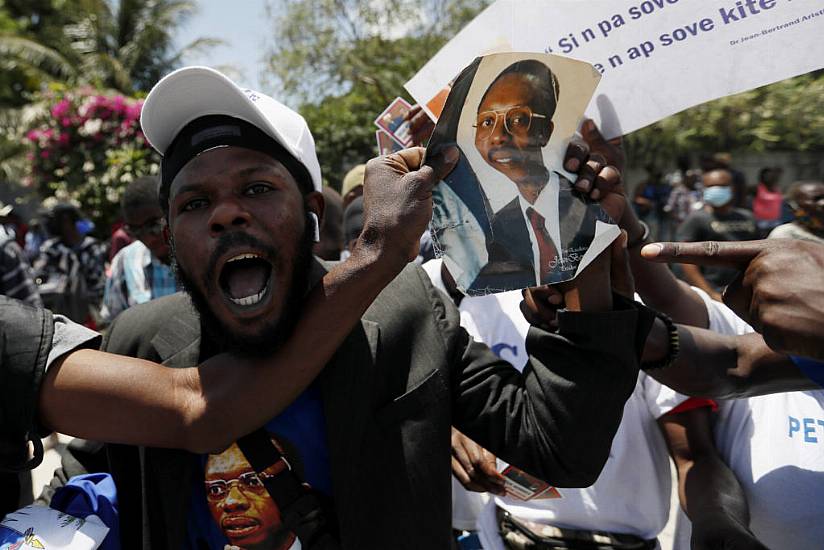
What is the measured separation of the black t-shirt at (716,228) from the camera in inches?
210

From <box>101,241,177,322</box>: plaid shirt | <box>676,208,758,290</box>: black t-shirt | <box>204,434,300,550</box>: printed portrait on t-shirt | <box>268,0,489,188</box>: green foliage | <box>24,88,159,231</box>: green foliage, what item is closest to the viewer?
<box>204,434,300,550</box>: printed portrait on t-shirt

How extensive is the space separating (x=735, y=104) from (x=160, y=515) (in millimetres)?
16305

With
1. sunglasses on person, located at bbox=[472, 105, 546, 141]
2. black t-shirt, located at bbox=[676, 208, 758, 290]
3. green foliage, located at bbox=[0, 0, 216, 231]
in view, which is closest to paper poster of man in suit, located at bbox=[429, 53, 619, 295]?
sunglasses on person, located at bbox=[472, 105, 546, 141]

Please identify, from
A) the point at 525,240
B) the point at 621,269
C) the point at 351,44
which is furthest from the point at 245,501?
the point at 351,44

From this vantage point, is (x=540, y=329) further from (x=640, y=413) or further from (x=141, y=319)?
(x=141, y=319)

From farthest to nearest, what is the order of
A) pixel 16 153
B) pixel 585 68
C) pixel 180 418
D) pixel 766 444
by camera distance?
pixel 16 153, pixel 766 444, pixel 180 418, pixel 585 68

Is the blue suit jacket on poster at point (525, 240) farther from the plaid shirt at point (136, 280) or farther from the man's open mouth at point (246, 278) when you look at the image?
the plaid shirt at point (136, 280)

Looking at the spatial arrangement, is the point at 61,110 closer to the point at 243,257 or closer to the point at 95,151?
the point at 95,151

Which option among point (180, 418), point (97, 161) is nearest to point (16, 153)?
point (97, 161)

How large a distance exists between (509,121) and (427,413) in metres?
0.63

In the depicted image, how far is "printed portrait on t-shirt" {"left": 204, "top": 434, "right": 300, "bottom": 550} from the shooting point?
54.6 inches

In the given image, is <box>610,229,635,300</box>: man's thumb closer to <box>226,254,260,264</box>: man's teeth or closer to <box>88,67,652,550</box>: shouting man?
<box>88,67,652,550</box>: shouting man

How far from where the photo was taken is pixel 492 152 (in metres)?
1.22

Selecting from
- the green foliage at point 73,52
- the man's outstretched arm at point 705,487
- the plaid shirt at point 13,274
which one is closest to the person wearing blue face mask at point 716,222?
the man's outstretched arm at point 705,487
